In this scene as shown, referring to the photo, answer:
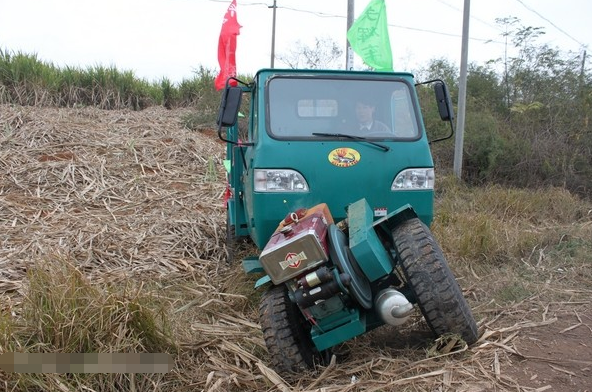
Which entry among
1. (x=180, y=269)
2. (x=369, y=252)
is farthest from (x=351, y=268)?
(x=180, y=269)

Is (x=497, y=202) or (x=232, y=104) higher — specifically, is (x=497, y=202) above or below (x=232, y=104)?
below

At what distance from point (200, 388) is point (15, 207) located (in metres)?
4.92

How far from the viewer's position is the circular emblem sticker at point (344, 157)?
461 cm

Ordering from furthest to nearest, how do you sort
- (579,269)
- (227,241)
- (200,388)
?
(227,241)
(579,269)
(200,388)

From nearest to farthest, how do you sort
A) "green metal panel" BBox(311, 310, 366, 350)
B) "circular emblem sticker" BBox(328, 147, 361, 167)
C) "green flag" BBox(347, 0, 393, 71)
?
"green metal panel" BBox(311, 310, 366, 350) < "circular emblem sticker" BBox(328, 147, 361, 167) < "green flag" BBox(347, 0, 393, 71)

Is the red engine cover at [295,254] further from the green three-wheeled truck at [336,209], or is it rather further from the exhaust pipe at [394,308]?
the exhaust pipe at [394,308]

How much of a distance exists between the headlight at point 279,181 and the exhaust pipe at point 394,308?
1.37 meters

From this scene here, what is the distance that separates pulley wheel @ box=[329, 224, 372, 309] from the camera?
3.42 m

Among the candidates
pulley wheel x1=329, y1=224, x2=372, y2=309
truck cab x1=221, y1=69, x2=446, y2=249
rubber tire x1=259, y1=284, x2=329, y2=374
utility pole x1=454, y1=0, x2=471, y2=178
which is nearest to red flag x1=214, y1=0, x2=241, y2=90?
truck cab x1=221, y1=69, x2=446, y2=249

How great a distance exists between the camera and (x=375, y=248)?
11.5 ft

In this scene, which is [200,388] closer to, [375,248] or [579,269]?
[375,248]

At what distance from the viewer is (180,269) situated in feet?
19.8

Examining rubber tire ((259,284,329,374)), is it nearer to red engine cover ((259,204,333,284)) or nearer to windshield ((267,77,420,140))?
red engine cover ((259,204,333,284))

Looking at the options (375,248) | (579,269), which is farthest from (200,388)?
(579,269)
